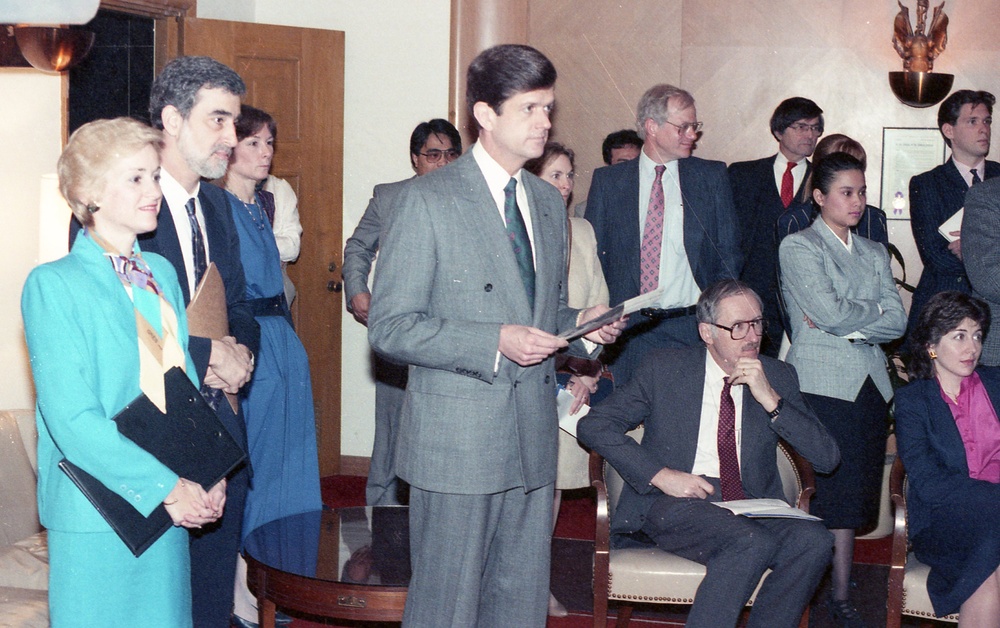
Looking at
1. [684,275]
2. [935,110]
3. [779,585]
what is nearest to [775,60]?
[935,110]

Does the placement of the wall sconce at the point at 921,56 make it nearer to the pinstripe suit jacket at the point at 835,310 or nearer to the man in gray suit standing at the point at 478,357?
the pinstripe suit jacket at the point at 835,310

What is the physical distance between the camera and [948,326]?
146 inches

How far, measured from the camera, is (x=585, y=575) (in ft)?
15.3

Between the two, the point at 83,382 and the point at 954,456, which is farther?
the point at 954,456

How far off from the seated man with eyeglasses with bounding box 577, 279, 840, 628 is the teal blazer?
1722 mm

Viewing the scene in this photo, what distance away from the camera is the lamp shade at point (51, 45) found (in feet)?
14.2

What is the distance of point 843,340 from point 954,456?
0.71 m

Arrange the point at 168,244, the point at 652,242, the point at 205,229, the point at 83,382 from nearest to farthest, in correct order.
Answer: the point at 83,382, the point at 168,244, the point at 205,229, the point at 652,242

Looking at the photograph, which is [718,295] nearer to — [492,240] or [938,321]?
[938,321]

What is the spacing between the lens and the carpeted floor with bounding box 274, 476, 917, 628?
4188 mm

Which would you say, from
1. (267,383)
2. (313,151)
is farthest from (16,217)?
(313,151)

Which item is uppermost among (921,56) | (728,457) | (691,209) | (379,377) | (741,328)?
(921,56)

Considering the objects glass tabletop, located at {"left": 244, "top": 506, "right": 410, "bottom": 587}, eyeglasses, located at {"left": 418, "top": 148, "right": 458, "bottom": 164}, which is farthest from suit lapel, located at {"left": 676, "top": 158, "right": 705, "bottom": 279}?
glass tabletop, located at {"left": 244, "top": 506, "right": 410, "bottom": 587}

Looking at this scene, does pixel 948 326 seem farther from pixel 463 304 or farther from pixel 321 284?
pixel 321 284
